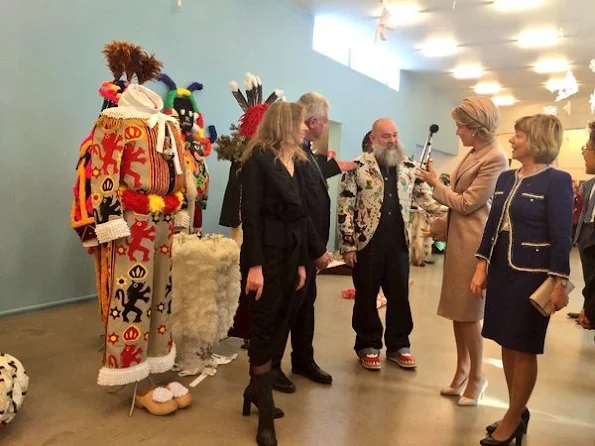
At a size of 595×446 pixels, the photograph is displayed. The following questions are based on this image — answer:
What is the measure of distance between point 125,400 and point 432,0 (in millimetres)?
5835

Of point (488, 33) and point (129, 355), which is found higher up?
point (488, 33)

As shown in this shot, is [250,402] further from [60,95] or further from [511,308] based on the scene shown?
[60,95]

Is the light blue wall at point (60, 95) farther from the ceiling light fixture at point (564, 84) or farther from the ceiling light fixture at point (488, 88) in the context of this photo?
the ceiling light fixture at point (488, 88)

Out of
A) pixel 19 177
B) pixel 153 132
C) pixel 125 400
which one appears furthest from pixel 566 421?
pixel 19 177

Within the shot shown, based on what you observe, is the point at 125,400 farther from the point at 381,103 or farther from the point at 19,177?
the point at 381,103

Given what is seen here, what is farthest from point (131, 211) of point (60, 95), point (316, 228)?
point (60, 95)

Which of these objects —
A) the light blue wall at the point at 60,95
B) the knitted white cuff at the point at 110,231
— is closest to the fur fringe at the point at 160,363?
the knitted white cuff at the point at 110,231

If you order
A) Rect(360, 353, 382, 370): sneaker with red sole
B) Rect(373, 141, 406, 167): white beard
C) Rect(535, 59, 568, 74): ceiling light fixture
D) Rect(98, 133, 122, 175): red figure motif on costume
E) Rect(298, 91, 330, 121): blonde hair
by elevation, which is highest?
Rect(535, 59, 568, 74): ceiling light fixture

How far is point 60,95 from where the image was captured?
12.9 ft

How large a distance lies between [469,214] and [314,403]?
1.23 meters

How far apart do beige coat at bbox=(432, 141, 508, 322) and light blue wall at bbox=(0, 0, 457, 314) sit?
9.71 ft

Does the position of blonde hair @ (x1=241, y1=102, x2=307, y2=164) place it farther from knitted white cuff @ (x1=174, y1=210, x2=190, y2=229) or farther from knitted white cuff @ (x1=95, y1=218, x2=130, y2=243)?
knitted white cuff @ (x1=174, y1=210, x2=190, y2=229)

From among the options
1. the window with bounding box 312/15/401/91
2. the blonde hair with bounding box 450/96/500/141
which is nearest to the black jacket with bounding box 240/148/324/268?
the blonde hair with bounding box 450/96/500/141

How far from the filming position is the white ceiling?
6.53m
